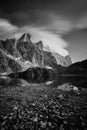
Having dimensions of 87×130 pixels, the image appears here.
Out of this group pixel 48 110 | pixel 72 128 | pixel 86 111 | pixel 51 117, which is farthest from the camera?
pixel 48 110

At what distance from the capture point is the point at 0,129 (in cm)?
469

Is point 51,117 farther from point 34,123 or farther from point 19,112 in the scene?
point 19,112

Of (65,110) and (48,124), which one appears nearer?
(48,124)

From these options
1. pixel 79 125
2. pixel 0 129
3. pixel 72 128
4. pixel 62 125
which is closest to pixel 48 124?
pixel 62 125

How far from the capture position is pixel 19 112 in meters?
6.37

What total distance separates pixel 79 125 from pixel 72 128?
17.1 inches

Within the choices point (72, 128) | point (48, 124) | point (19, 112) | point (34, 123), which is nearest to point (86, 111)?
point (72, 128)

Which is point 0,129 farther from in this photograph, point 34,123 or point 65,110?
point 65,110

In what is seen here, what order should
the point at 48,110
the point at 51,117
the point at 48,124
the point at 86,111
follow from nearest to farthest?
the point at 48,124
the point at 51,117
the point at 86,111
the point at 48,110

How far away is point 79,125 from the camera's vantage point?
15.8ft

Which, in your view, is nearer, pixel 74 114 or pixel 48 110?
pixel 74 114

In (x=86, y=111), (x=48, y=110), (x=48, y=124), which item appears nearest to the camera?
(x=48, y=124)

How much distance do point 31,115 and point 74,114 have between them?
264cm

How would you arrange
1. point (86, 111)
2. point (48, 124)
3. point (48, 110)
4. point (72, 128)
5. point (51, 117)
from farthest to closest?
point (48, 110), point (86, 111), point (51, 117), point (48, 124), point (72, 128)
